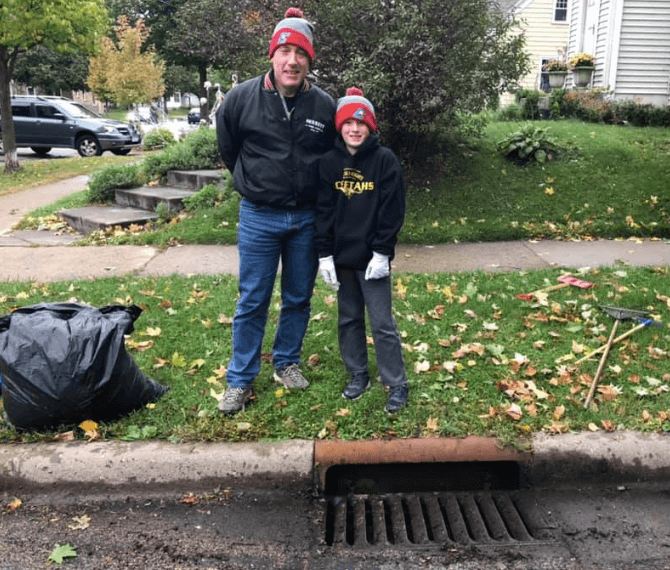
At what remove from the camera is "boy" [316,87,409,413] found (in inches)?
134

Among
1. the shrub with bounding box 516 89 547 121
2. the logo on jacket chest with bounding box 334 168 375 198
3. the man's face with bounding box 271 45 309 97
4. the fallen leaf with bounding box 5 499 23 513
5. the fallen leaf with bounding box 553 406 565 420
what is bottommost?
the fallen leaf with bounding box 5 499 23 513

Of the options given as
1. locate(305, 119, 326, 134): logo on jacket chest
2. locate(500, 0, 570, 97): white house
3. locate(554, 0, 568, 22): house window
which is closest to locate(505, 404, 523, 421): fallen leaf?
locate(305, 119, 326, 134): logo on jacket chest

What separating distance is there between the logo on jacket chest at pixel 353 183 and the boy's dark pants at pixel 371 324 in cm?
44

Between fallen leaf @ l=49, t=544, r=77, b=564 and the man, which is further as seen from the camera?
the man

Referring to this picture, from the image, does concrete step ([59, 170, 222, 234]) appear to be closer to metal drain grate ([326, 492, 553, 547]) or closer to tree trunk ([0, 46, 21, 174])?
metal drain grate ([326, 492, 553, 547])

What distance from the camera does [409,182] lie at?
29.0 feet

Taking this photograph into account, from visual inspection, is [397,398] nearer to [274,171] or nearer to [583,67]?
[274,171]

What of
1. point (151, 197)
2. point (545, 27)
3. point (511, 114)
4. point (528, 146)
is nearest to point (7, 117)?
point (151, 197)

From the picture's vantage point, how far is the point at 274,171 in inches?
138

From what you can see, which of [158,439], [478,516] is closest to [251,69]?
[158,439]

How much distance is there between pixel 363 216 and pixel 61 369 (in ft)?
5.60

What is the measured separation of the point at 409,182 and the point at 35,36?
10.1 metres

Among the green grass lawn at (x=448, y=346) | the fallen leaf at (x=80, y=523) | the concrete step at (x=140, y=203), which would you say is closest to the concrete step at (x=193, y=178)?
the concrete step at (x=140, y=203)

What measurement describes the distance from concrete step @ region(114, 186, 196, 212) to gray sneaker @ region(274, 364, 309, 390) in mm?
5534
